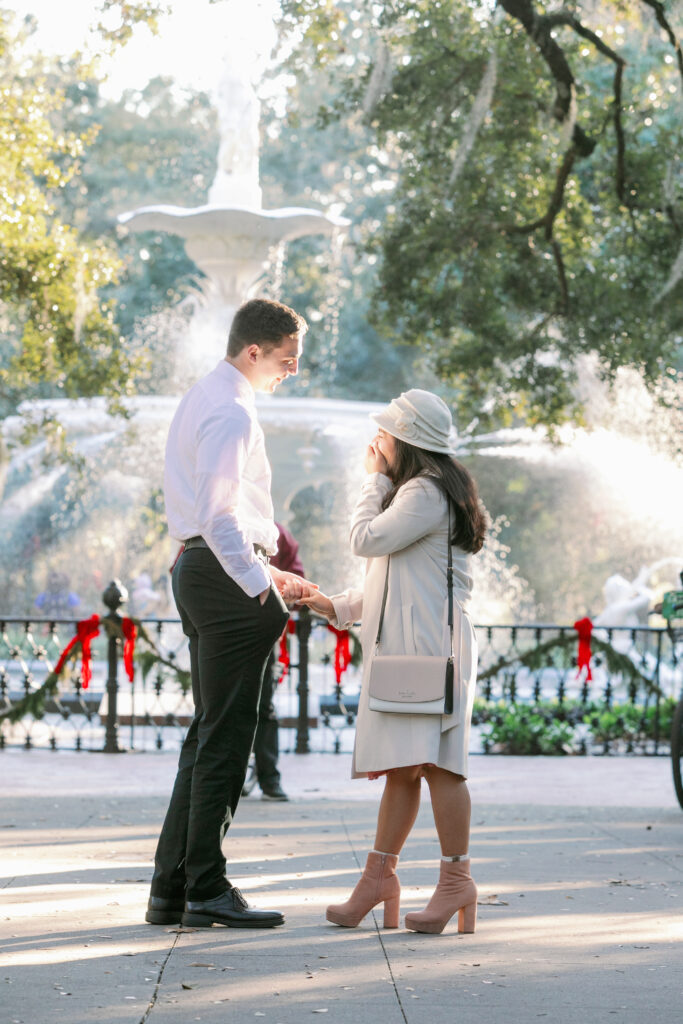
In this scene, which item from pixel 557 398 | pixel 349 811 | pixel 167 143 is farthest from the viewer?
pixel 167 143

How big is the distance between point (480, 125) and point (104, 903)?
964 centimetres

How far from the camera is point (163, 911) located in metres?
4.74

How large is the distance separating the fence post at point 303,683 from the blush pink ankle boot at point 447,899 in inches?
218


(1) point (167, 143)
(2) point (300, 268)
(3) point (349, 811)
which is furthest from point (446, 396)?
(3) point (349, 811)

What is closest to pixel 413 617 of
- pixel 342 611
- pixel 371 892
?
pixel 342 611

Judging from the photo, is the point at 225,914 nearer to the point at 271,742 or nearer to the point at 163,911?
the point at 163,911

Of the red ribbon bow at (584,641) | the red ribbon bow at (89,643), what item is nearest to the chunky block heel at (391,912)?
the red ribbon bow at (89,643)

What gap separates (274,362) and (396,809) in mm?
1523

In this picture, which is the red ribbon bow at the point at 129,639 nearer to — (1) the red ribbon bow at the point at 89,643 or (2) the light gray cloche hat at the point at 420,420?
(1) the red ribbon bow at the point at 89,643

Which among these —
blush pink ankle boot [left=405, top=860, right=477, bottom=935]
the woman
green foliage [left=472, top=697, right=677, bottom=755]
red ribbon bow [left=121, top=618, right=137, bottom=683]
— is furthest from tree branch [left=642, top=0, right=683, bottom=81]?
blush pink ankle boot [left=405, top=860, right=477, bottom=935]

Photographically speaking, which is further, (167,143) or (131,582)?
(167,143)

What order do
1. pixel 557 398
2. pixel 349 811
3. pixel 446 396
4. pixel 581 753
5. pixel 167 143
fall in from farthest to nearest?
pixel 167 143
pixel 446 396
pixel 557 398
pixel 581 753
pixel 349 811

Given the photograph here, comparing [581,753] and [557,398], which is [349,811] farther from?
[557,398]

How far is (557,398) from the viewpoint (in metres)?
14.6
